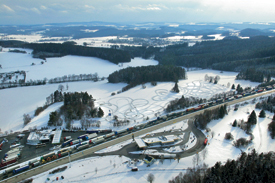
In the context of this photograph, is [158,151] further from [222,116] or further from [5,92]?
[5,92]

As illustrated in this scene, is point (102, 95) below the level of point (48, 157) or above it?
above

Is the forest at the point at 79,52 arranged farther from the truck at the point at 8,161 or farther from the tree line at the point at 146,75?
the truck at the point at 8,161

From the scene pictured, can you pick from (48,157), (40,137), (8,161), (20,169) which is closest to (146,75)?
(40,137)

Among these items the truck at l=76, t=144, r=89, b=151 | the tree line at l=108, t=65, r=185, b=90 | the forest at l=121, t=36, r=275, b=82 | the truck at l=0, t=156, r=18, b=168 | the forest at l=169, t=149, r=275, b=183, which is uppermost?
the forest at l=121, t=36, r=275, b=82

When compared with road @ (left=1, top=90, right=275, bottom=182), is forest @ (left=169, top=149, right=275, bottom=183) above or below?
above

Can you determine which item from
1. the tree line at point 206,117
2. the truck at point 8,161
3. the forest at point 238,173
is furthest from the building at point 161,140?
the truck at point 8,161

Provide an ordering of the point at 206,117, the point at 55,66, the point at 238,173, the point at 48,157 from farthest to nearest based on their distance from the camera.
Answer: the point at 55,66 → the point at 206,117 → the point at 48,157 → the point at 238,173

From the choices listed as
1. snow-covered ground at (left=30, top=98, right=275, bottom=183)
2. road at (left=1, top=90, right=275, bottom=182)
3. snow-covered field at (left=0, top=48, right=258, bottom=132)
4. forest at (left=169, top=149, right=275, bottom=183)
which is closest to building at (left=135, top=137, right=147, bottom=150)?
snow-covered ground at (left=30, top=98, right=275, bottom=183)

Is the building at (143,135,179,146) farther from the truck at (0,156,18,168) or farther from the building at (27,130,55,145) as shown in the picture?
the truck at (0,156,18,168)

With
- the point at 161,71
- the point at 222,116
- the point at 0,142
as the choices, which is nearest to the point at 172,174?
the point at 222,116

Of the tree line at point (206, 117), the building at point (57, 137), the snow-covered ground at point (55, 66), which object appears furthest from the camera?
the snow-covered ground at point (55, 66)

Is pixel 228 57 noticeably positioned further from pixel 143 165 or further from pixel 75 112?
pixel 143 165
